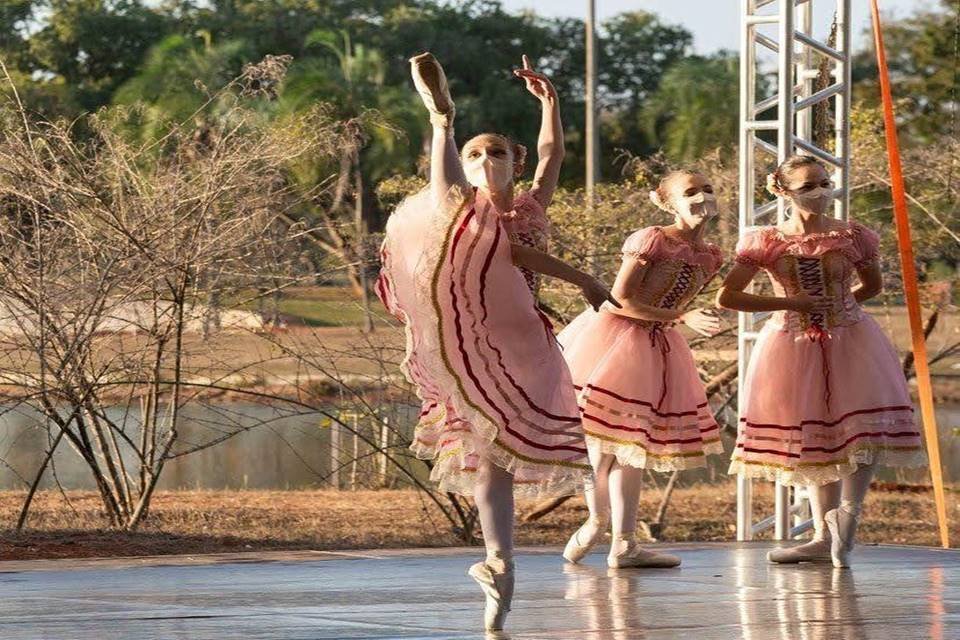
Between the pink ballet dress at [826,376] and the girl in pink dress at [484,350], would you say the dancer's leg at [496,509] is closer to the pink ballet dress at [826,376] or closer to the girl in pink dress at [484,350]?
the girl in pink dress at [484,350]

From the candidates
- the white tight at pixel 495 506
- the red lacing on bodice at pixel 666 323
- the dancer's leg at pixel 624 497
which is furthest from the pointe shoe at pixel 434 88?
the dancer's leg at pixel 624 497

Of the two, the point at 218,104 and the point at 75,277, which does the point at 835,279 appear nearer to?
the point at 75,277

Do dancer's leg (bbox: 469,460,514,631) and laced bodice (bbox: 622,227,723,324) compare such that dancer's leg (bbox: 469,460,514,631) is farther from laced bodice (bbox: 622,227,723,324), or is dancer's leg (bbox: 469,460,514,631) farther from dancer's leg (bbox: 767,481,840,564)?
dancer's leg (bbox: 767,481,840,564)

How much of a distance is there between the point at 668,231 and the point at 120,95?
43194 millimetres

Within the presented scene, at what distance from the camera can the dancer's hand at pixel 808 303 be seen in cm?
777

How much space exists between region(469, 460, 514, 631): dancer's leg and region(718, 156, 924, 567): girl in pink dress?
6.85 ft

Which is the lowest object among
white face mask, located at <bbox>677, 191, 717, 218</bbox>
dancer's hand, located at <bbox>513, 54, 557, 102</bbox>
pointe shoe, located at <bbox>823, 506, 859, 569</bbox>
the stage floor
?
the stage floor

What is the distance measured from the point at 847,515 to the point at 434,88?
9.07 feet

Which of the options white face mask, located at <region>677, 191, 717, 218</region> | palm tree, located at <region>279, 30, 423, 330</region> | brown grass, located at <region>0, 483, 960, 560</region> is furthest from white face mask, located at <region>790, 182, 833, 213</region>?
palm tree, located at <region>279, 30, 423, 330</region>

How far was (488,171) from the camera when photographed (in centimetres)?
633

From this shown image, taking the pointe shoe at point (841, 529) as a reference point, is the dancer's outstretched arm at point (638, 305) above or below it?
above

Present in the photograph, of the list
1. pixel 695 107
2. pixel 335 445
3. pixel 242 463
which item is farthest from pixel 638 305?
pixel 695 107

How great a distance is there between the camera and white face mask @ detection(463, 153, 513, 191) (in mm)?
6328

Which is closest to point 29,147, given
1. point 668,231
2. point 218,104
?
point 218,104
